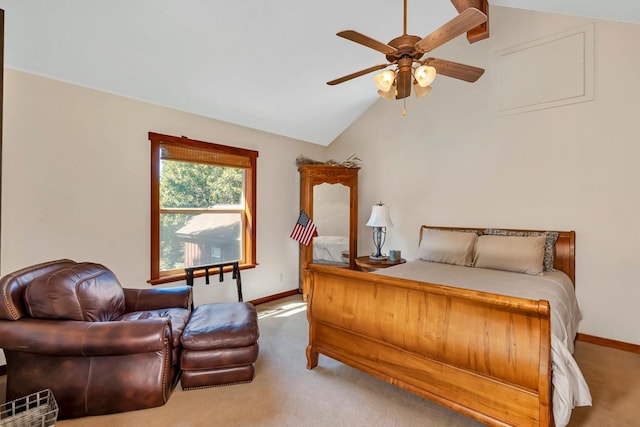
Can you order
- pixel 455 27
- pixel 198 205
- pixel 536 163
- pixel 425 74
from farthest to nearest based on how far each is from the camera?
pixel 198 205, pixel 536 163, pixel 425 74, pixel 455 27

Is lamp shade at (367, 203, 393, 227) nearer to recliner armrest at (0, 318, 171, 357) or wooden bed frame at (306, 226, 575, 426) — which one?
wooden bed frame at (306, 226, 575, 426)

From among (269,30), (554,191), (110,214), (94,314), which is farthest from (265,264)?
(554,191)

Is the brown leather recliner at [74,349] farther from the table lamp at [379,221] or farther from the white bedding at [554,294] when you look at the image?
the table lamp at [379,221]

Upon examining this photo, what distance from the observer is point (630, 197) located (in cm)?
279

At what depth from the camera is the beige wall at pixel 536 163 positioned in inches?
111

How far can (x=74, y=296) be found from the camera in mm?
1942

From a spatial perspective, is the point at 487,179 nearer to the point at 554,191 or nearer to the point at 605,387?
the point at 554,191

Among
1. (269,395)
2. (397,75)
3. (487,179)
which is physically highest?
(397,75)

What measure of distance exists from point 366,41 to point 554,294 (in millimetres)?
2306

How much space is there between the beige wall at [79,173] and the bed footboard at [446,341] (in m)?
1.99

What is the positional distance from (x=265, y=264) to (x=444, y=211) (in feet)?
8.32

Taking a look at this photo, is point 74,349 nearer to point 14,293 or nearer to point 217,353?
point 14,293

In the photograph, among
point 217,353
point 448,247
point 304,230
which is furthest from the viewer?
point 304,230

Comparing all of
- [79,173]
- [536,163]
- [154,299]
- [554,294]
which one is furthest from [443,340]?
[79,173]
